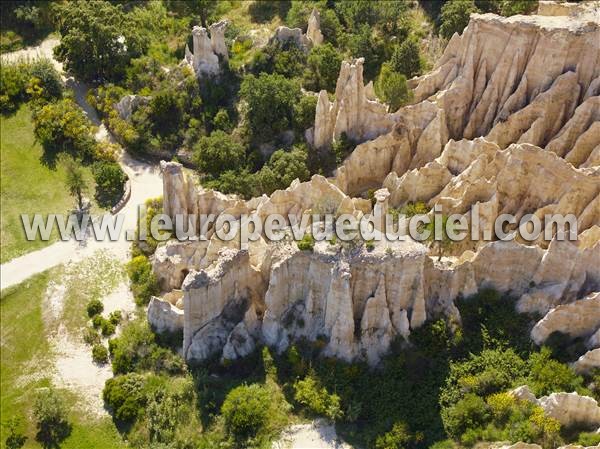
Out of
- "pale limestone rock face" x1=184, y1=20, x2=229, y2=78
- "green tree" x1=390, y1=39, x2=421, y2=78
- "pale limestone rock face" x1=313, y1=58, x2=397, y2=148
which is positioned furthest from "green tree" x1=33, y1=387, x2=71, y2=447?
"green tree" x1=390, y1=39, x2=421, y2=78

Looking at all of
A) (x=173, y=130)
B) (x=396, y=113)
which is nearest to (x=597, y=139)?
(x=396, y=113)

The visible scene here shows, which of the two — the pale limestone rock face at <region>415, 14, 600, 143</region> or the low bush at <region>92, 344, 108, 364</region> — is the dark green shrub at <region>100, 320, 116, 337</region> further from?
the pale limestone rock face at <region>415, 14, 600, 143</region>

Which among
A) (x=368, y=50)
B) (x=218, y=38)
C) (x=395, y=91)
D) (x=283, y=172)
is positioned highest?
(x=218, y=38)

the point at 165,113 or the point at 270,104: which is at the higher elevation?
the point at 270,104

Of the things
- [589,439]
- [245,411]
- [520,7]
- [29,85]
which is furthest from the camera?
[29,85]

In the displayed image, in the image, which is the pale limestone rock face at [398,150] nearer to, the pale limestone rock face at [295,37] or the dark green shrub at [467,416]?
the pale limestone rock face at [295,37]

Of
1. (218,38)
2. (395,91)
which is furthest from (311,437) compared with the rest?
(218,38)

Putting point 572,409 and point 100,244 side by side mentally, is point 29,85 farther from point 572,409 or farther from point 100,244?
point 572,409
